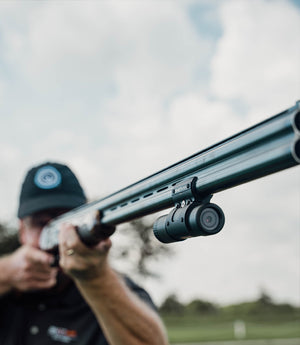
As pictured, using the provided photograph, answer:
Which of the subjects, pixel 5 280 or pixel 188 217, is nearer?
pixel 188 217

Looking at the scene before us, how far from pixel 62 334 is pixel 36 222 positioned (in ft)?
3.72

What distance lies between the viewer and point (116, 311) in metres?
3.96

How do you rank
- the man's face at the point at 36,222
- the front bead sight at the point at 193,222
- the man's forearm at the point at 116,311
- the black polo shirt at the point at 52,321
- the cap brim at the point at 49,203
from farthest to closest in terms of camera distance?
the man's face at the point at 36,222 < the cap brim at the point at 49,203 < the black polo shirt at the point at 52,321 < the man's forearm at the point at 116,311 < the front bead sight at the point at 193,222

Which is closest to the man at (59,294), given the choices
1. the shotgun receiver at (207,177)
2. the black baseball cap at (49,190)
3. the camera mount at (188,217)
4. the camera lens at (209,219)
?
the black baseball cap at (49,190)

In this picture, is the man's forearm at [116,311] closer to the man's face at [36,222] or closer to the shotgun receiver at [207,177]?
the shotgun receiver at [207,177]

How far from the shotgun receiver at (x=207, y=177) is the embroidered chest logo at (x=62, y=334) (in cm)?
171

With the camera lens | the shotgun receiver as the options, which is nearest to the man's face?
the shotgun receiver

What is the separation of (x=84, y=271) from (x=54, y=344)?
3.90 feet

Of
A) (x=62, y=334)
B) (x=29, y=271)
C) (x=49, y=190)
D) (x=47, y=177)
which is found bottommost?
(x=62, y=334)

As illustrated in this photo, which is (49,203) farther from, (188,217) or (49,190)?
(188,217)

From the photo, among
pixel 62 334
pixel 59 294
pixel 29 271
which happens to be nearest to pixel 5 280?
pixel 29 271

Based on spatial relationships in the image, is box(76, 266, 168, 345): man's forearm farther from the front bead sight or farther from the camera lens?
the camera lens

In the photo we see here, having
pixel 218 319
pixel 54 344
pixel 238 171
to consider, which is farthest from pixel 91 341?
pixel 218 319

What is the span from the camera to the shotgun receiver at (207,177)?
2057 mm
